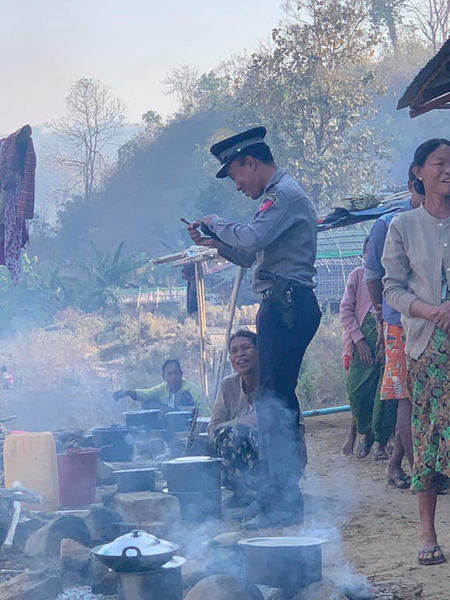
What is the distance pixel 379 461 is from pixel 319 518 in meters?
1.92

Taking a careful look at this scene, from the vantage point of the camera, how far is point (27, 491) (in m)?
5.73

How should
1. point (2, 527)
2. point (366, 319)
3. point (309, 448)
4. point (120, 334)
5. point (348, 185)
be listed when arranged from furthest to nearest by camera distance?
point (348, 185), point (120, 334), point (309, 448), point (366, 319), point (2, 527)

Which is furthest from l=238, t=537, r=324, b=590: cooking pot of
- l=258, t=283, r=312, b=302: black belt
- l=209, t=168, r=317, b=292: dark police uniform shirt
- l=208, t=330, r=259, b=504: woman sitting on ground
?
l=208, t=330, r=259, b=504: woman sitting on ground

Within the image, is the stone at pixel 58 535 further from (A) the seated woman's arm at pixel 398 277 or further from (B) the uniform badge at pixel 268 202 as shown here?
(A) the seated woman's arm at pixel 398 277

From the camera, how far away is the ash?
13.0 ft

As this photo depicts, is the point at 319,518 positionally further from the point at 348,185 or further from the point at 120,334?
the point at 348,185

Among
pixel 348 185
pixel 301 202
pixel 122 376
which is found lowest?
pixel 122 376

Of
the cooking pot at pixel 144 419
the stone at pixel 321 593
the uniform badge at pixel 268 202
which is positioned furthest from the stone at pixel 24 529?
the cooking pot at pixel 144 419

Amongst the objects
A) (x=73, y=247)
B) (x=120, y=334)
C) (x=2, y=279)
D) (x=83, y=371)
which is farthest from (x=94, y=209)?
(x=83, y=371)

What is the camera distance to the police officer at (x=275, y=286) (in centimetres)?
462

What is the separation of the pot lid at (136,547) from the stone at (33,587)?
48cm

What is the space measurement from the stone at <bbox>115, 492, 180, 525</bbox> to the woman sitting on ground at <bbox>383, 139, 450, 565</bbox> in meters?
1.92

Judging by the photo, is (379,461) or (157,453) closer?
(379,461)

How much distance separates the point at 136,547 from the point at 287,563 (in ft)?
2.02
